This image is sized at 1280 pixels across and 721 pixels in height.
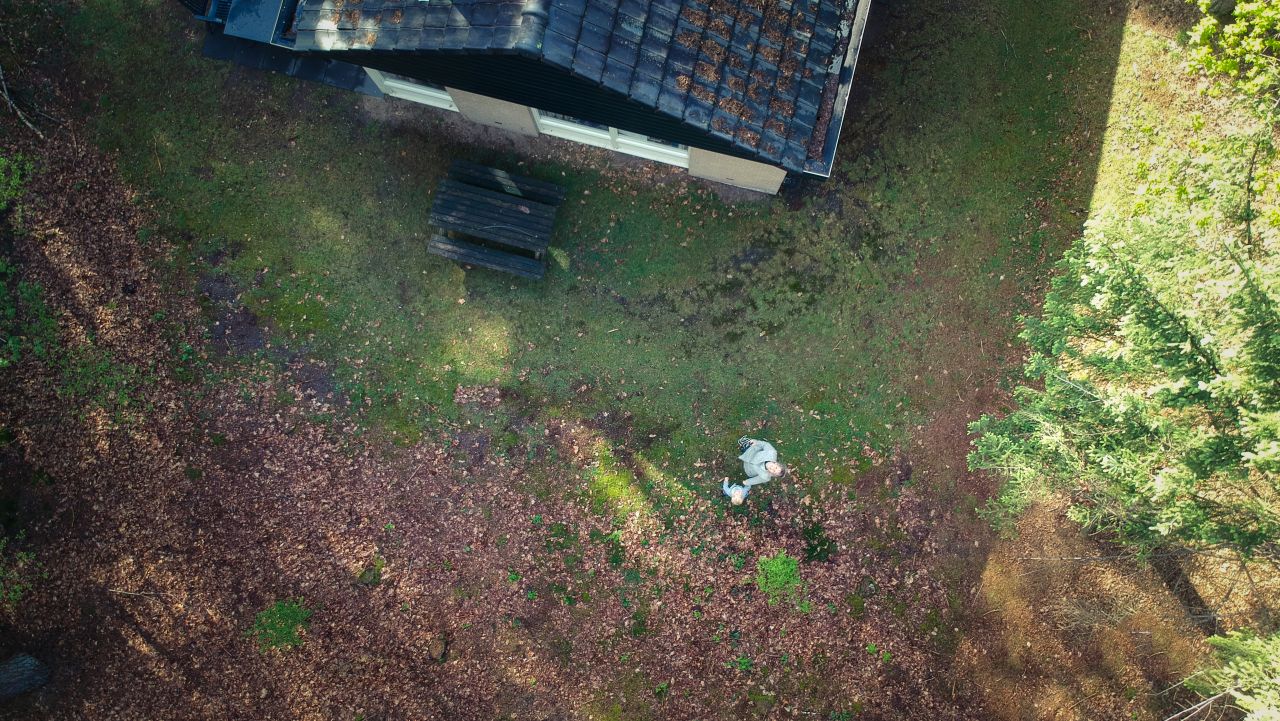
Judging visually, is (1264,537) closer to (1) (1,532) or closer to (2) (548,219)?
(2) (548,219)

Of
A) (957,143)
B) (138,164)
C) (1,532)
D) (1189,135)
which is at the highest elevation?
(1189,135)

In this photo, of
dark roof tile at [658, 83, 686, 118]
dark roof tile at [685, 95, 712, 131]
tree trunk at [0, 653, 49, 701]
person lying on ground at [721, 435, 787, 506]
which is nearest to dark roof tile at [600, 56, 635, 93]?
dark roof tile at [658, 83, 686, 118]

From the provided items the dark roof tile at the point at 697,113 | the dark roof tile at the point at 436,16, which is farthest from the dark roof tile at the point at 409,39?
the dark roof tile at the point at 697,113

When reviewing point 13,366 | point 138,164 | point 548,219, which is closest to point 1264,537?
point 548,219

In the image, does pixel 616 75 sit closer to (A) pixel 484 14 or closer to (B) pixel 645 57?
(B) pixel 645 57

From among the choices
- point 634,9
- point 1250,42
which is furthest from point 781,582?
point 1250,42

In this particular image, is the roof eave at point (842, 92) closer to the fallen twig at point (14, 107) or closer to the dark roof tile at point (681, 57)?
the dark roof tile at point (681, 57)
